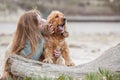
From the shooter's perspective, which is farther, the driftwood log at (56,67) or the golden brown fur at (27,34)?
the golden brown fur at (27,34)

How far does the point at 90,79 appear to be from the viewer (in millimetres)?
6473

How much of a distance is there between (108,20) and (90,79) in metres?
32.4

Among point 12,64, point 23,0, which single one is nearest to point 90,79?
point 12,64

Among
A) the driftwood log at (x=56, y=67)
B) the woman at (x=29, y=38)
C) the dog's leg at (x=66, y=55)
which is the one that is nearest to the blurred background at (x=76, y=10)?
the dog's leg at (x=66, y=55)

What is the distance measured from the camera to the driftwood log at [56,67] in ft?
23.9

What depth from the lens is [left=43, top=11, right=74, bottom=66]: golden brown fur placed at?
26.2ft

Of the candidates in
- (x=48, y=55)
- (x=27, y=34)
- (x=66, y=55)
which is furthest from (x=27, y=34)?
(x=66, y=55)

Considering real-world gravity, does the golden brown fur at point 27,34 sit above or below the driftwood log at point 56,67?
above

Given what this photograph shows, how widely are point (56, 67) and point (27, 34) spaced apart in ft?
2.81

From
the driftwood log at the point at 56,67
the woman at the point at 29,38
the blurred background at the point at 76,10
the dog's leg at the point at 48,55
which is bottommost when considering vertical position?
the driftwood log at the point at 56,67

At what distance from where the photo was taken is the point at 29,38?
Answer: 7.98m

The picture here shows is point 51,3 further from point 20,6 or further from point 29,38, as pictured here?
point 29,38

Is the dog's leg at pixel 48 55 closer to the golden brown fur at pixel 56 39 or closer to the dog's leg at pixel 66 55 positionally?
the golden brown fur at pixel 56 39

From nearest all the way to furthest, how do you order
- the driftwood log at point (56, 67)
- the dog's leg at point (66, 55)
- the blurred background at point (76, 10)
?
the driftwood log at point (56, 67), the dog's leg at point (66, 55), the blurred background at point (76, 10)
